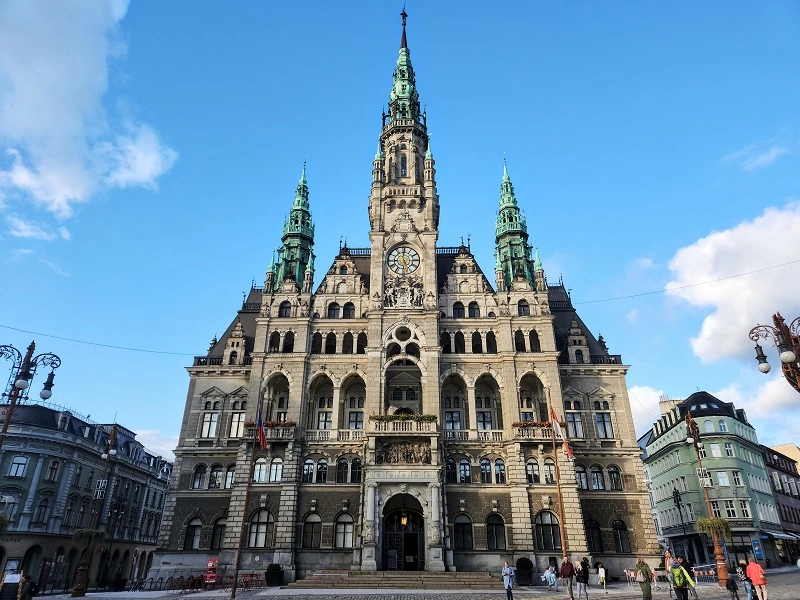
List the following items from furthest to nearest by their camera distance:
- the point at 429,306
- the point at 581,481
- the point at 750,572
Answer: the point at 429,306 < the point at 581,481 < the point at 750,572

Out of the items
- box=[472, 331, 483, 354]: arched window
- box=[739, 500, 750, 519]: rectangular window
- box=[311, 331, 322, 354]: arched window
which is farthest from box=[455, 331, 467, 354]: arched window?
box=[739, 500, 750, 519]: rectangular window

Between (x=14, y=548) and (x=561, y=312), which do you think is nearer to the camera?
(x=14, y=548)

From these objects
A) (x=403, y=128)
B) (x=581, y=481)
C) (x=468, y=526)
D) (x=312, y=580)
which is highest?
(x=403, y=128)

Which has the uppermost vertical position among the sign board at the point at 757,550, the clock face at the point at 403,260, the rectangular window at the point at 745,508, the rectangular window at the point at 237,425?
the clock face at the point at 403,260

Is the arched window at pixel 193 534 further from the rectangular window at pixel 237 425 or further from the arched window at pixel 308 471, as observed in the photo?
the arched window at pixel 308 471

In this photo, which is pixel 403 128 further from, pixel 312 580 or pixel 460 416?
pixel 312 580

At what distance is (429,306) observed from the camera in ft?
163

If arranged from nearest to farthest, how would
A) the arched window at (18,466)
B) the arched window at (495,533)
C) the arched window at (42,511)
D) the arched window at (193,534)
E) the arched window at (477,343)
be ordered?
the arched window at (495,533), the arched window at (193,534), the arched window at (477,343), the arched window at (18,466), the arched window at (42,511)

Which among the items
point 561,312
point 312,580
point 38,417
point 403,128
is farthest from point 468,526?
point 38,417

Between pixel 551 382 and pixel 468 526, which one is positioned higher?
pixel 551 382

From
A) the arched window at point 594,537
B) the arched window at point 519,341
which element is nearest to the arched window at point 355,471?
the arched window at point 519,341

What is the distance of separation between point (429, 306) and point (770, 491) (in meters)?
52.2

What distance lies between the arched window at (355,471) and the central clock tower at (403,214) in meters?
13.6

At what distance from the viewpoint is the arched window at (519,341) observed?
4950 centimetres
